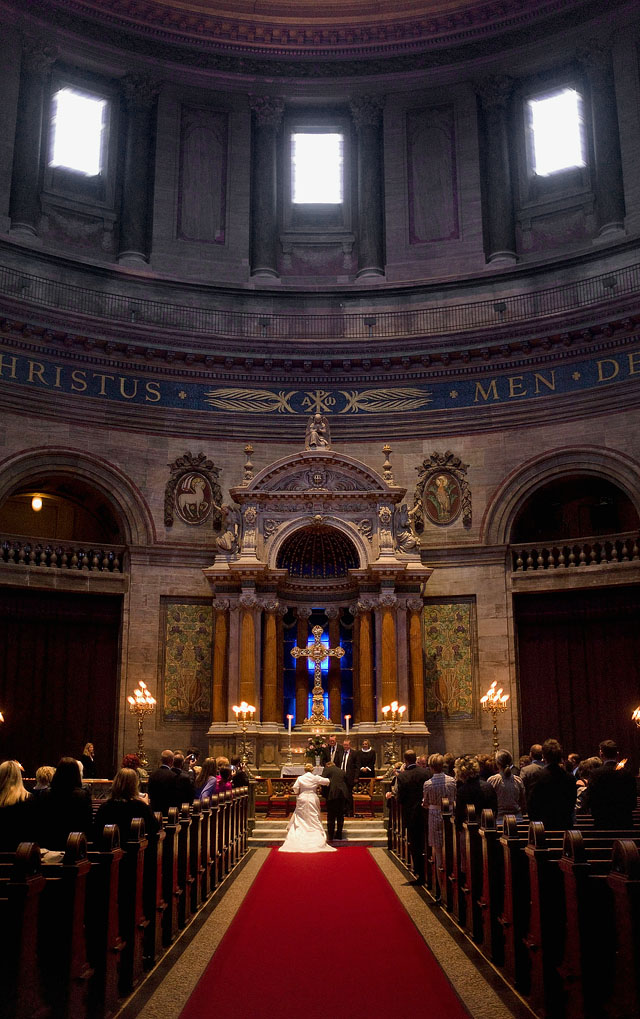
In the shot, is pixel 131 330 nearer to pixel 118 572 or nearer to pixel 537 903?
pixel 118 572

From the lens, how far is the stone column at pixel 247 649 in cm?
2056

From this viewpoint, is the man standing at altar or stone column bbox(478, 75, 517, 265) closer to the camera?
the man standing at altar

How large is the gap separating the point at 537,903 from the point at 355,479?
15863mm

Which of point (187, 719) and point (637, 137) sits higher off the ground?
point (637, 137)

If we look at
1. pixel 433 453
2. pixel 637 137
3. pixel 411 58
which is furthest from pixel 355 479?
pixel 411 58

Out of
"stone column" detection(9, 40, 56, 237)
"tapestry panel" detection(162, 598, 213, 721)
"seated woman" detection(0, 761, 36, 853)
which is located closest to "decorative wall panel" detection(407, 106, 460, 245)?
"stone column" detection(9, 40, 56, 237)

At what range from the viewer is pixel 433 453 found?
76.5 feet

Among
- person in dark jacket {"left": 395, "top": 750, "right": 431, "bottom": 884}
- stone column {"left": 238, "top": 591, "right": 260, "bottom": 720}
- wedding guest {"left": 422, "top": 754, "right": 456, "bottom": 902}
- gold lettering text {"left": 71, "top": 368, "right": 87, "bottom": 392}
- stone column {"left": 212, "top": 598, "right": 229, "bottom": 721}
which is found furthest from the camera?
gold lettering text {"left": 71, "top": 368, "right": 87, "bottom": 392}

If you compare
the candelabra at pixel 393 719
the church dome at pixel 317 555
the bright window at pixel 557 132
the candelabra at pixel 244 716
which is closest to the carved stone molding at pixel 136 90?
the bright window at pixel 557 132

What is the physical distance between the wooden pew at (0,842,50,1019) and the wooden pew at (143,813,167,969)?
248cm

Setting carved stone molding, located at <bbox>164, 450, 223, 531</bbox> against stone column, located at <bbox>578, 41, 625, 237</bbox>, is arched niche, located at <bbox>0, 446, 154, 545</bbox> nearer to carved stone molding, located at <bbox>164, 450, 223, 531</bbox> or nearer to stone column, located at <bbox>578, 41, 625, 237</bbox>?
carved stone molding, located at <bbox>164, 450, 223, 531</bbox>

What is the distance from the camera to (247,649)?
20797mm

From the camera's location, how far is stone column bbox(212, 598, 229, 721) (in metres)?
20.8

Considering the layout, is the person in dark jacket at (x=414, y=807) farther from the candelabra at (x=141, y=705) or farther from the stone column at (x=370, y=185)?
the stone column at (x=370, y=185)
